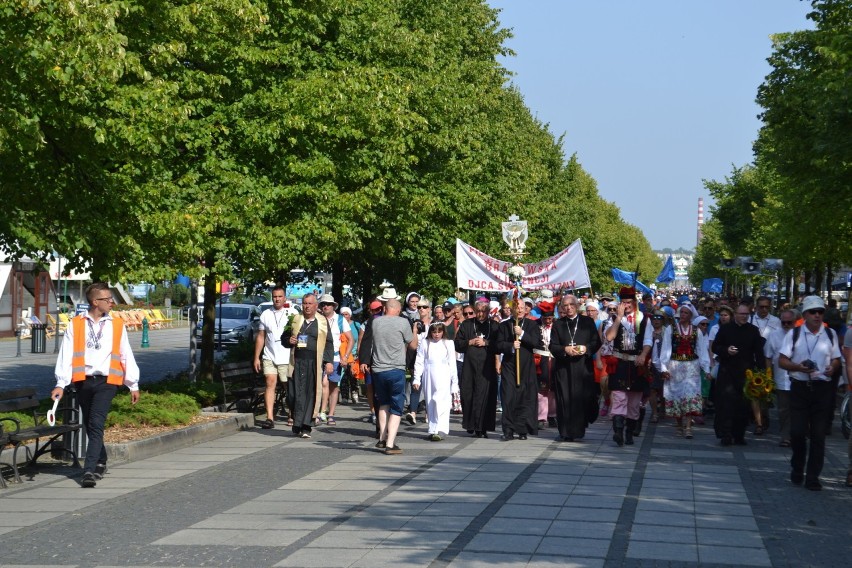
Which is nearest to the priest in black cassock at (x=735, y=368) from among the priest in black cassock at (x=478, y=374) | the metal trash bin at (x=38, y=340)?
the priest in black cassock at (x=478, y=374)

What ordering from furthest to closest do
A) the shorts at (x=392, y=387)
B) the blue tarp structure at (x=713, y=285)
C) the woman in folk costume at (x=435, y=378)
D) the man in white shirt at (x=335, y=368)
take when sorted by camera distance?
the blue tarp structure at (x=713, y=285) < the man in white shirt at (x=335, y=368) < the woman in folk costume at (x=435, y=378) < the shorts at (x=392, y=387)

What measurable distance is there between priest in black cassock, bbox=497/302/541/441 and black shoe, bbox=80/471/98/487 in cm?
605

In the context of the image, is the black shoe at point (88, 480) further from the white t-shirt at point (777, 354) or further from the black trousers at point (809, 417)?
the white t-shirt at point (777, 354)

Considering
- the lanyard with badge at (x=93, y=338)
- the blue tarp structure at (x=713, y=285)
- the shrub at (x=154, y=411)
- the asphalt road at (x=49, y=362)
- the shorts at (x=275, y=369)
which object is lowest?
the asphalt road at (x=49, y=362)

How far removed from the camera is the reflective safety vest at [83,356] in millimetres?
11781

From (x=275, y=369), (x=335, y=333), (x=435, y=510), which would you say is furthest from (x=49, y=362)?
(x=435, y=510)

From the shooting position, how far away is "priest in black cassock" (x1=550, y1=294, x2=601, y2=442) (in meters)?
15.6

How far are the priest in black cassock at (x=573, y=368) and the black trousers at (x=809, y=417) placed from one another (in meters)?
4.05

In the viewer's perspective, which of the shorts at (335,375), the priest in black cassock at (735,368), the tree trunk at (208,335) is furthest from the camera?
the tree trunk at (208,335)

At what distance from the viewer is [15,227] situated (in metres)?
14.1

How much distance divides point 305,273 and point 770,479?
1953 centimetres

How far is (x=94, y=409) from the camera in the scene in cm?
1172

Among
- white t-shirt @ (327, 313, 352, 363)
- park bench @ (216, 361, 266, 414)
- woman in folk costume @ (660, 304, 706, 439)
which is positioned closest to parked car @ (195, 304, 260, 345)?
park bench @ (216, 361, 266, 414)

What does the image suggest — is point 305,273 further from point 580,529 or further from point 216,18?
point 580,529
